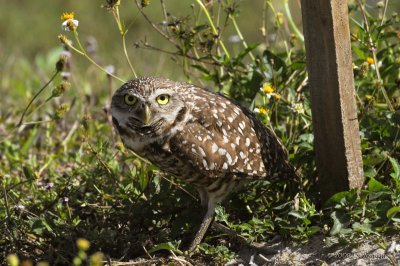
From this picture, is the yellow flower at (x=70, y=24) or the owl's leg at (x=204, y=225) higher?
the yellow flower at (x=70, y=24)

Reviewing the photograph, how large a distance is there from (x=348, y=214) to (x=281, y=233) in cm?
33

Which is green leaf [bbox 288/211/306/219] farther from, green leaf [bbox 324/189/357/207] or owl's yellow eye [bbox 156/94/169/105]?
owl's yellow eye [bbox 156/94/169/105]

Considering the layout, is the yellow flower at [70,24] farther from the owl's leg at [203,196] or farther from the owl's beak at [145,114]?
the owl's leg at [203,196]

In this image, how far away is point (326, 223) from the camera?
346cm

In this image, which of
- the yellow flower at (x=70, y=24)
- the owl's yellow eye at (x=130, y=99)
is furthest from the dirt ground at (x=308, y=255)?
the yellow flower at (x=70, y=24)

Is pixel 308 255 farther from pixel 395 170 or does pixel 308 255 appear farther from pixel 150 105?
pixel 150 105

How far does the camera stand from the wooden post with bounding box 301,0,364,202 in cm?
332

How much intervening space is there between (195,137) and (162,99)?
229 mm

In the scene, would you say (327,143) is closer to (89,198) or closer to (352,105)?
(352,105)

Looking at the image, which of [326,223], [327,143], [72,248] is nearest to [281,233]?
[326,223]

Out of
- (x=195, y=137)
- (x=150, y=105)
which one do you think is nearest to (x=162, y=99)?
(x=150, y=105)

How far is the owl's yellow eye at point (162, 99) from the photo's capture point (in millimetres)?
3441

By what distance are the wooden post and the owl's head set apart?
62 centimetres

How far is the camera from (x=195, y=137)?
11.2ft
